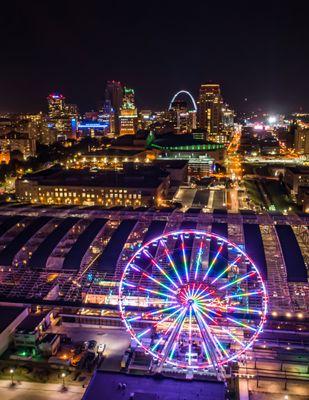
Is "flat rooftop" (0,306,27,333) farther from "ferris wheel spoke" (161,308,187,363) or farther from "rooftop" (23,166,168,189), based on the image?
"rooftop" (23,166,168,189)

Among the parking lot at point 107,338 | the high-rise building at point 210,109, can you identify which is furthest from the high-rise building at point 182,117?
the parking lot at point 107,338

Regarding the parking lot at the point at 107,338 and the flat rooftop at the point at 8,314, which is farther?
the flat rooftop at the point at 8,314

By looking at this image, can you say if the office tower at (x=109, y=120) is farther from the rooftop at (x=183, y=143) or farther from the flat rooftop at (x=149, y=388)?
the flat rooftop at (x=149, y=388)

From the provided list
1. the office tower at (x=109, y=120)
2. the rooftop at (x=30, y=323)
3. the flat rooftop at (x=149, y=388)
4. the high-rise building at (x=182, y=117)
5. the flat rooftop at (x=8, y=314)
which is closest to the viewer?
the flat rooftop at (x=149, y=388)

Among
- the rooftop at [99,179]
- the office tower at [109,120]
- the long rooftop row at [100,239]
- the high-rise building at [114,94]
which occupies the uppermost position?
the high-rise building at [114,94]

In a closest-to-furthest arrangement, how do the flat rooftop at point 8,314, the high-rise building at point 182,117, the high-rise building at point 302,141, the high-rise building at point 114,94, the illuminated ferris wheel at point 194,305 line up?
the illuminated ferris wheel at point 194,305 → the flat rooftop at point 8,314 → the high-rise building at point 302,141 → the high-rise building at point 182,117 → the high-rise building at point 114,94
